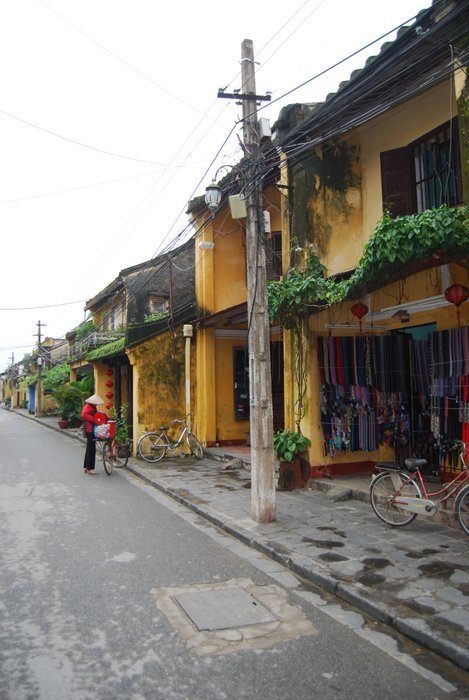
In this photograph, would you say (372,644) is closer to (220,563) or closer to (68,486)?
(220,563)

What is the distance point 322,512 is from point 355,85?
20.8 ft

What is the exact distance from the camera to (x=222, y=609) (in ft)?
14.7

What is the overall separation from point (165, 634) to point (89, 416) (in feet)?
28.5

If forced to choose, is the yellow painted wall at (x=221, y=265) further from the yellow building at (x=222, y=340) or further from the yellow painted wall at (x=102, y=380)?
the yellow painted wall at (x=102, y=380)

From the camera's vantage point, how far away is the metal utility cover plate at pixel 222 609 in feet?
13.8

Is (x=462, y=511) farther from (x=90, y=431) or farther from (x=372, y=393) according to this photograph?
(x=90, y=431)

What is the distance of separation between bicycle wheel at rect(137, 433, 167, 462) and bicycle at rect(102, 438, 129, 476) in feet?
1.82

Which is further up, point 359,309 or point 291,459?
point 359,309

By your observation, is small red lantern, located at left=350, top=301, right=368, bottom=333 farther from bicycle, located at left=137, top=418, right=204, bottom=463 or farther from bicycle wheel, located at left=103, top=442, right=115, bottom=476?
bicycle wheel, located at left=103, top=442, right=115, bottom=476

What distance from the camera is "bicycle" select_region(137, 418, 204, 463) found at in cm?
1401

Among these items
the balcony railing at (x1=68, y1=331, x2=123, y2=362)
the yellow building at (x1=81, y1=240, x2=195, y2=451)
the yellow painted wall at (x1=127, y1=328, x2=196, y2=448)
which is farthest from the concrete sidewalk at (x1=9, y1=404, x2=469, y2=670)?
the balcony railing at (x1=68, y1=331, x2=123, y2=362)

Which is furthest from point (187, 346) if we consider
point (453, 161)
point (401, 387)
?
point (453, 161)

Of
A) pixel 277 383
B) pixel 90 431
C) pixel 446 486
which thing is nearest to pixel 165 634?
pixel 446 486

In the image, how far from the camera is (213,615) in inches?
171
